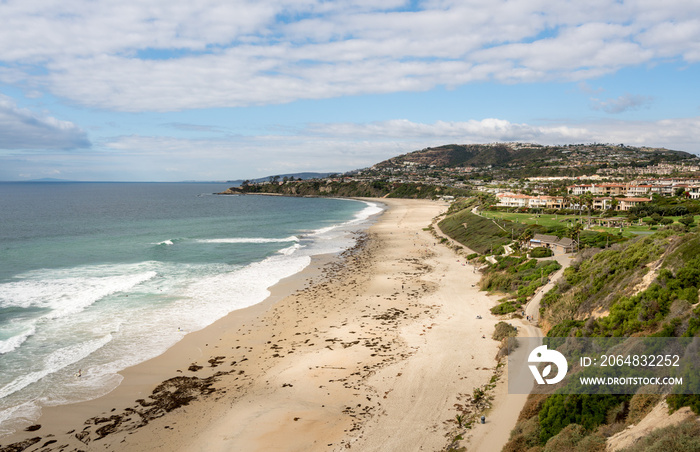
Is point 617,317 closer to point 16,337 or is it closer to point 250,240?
point 16,337

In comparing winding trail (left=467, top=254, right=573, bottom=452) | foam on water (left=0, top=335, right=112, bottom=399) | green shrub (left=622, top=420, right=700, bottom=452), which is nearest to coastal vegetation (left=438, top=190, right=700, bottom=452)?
green shrub (left=622, top=420, right=700, bottom=452)

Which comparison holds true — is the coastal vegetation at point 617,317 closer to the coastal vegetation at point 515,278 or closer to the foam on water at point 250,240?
the coastal vegetation at point 515,278

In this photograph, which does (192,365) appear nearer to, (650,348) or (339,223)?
(650,348)

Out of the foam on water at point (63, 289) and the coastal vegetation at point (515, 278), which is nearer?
the coastal vegetation at point (515, 278)

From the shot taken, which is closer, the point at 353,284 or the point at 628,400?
the point at 628,400

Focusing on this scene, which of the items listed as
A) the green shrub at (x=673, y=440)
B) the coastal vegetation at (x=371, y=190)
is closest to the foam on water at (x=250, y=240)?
the green shrub at (x=673, y=440)

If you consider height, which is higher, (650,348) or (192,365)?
(650,348)

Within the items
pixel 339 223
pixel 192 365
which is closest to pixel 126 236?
pixel 339 223
